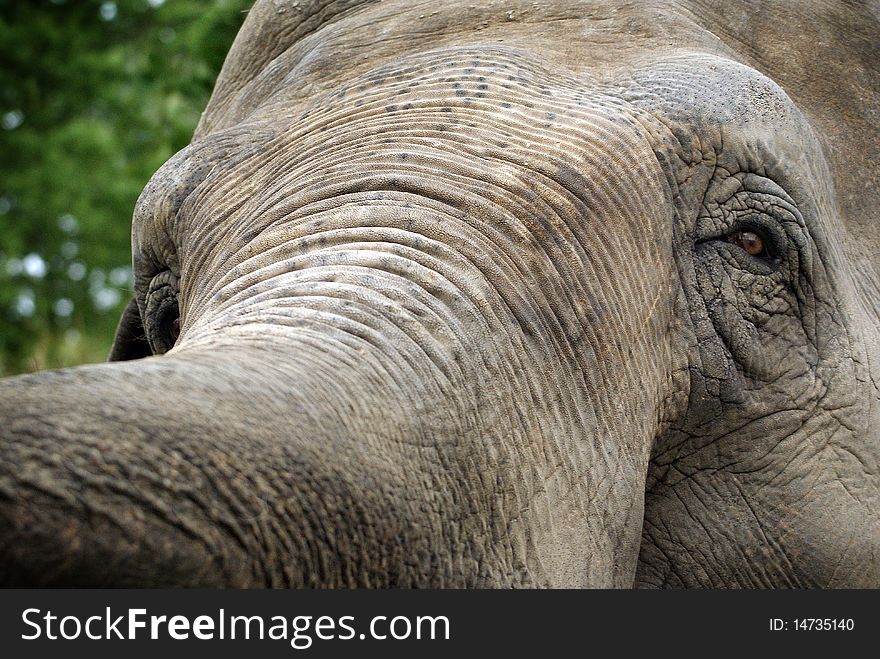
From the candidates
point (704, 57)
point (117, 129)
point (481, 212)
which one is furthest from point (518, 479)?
point (117, 129)

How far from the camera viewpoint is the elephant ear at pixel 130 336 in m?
4.07

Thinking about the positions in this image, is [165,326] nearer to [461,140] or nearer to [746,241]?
[461,140]

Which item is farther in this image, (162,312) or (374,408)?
(162,312)

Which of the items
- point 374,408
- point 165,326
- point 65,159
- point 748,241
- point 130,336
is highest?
point 65,159

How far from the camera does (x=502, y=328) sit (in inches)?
97.2

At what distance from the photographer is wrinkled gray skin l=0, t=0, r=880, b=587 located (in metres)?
1.88

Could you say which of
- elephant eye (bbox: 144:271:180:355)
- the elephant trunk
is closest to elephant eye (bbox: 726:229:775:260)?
the elephant trunk

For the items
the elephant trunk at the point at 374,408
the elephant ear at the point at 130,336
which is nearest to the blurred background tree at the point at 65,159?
the elephant ear at the point at 130,336

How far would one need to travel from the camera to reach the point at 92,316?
17891 millimetres

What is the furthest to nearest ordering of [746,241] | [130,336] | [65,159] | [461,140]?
1. [65,159]
2. [130,336]
3. [746,241]
4. [461,140]

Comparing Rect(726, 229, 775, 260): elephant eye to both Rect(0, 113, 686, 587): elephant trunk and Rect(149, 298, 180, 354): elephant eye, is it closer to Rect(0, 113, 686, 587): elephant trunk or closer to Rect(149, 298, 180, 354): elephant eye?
Rect(0, 113, 686, 587): elephant trunk

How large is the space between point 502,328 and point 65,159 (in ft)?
50.1

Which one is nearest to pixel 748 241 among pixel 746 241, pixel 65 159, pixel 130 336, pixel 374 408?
pixel 746 241

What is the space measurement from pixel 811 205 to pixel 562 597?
114cm
